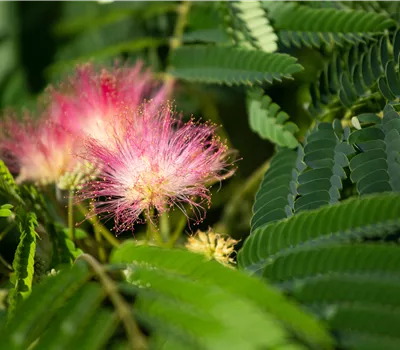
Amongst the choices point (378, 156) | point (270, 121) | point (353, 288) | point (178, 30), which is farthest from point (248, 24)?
point (353, 288)

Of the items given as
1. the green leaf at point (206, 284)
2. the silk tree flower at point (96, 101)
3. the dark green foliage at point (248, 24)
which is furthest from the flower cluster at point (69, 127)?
the green leaf at point (206, 284)

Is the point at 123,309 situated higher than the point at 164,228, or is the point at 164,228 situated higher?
the point at 123,309

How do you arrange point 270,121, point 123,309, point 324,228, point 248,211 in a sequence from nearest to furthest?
point 123,309
point 324,228
point 270,121
point 248,211

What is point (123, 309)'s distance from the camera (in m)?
0.57

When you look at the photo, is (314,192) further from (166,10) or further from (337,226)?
(166,10)

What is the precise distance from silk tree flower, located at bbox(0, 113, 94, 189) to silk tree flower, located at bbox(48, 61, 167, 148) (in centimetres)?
3

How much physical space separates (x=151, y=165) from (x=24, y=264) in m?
0.25

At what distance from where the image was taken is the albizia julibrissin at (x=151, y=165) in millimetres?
A: 888

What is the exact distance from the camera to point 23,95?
1471 mm

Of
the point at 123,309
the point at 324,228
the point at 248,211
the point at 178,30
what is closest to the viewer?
the point at 123,309

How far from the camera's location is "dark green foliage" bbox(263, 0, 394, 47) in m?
0.95

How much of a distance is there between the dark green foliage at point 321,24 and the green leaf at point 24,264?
56 cm

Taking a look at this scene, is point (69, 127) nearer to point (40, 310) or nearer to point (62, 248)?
point (62, 248)

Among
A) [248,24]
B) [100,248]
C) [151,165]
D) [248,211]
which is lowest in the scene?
[248,211]
